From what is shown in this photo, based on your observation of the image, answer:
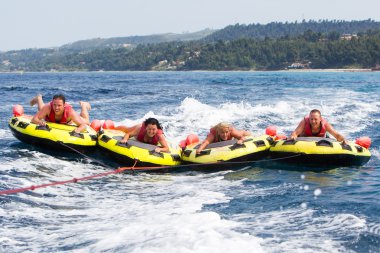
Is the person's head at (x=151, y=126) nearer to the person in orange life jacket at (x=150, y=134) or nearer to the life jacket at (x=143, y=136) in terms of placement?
the person in orange life jacket at (x=150, y=134)

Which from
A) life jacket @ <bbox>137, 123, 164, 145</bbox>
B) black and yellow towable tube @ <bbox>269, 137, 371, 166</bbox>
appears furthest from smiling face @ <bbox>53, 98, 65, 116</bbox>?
black and yellow towable tube @ <bbox>269, 137, 371, 166</bbox>

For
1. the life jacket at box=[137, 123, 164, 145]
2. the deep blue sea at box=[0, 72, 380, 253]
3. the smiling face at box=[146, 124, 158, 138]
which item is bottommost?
the deep blue sea at box=[0, 72, 380, 253]

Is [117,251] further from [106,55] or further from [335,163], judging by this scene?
[106,55]

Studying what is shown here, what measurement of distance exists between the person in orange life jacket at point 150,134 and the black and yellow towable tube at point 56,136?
3.07ft

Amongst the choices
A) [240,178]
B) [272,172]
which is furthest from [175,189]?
[272,172]

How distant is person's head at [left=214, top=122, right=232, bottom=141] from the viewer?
383 inches

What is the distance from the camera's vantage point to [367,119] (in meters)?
18.3

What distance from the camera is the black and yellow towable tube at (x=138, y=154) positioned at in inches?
375

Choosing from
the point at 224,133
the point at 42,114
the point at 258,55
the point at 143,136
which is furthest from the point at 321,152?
the point at 258,55

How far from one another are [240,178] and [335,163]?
197cm

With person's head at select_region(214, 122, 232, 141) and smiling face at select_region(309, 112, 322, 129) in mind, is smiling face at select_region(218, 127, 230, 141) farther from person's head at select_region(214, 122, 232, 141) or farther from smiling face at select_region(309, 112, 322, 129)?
smiling face at select_region(309, 112, 322, 129)

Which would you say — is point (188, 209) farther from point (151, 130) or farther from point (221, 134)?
point (221, 134)

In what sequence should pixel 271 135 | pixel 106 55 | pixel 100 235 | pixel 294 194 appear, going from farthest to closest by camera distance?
1. pixel 106 55
2. pixel 271 135
3. pixel 294 194
4. pixel 100 235

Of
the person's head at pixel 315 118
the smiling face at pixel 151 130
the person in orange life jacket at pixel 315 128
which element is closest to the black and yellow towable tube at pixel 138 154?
the smiling face at pixel 151 130
